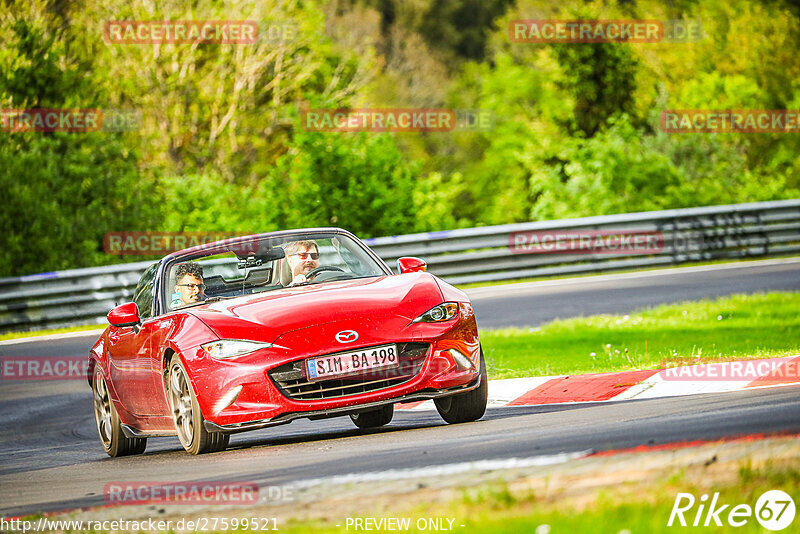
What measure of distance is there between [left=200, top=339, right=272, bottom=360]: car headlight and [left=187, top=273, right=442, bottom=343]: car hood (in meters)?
0.03

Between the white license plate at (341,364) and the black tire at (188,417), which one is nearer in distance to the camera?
the white license plate at (341,364)

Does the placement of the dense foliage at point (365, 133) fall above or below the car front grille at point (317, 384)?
below

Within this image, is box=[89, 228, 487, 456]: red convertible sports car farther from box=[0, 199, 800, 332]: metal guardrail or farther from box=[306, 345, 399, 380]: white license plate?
box=[0, 199, 800, 332]: metal guardrail

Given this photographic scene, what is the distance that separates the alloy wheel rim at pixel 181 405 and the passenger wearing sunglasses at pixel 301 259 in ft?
3.78

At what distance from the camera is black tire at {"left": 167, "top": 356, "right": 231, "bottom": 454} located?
8227 mm

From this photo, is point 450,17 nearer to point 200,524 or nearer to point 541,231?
point 541,231

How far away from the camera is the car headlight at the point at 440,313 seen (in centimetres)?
814

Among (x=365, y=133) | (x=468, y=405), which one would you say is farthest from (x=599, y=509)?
(x=365, y=133)

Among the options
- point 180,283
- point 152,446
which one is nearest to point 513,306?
point 152,446

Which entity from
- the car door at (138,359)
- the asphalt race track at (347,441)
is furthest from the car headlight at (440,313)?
the car door at (138,359)

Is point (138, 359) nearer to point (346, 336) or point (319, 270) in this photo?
point (319, 270)

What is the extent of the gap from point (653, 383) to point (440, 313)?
7.76 feet

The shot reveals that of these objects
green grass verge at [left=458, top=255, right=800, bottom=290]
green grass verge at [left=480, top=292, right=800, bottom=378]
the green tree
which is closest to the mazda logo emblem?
green grass verge at [left=480, top=292, right=800, bottom=378]

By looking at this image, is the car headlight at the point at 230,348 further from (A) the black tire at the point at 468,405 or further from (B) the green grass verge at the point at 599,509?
(B) the green grass verge at the point at 599,509
